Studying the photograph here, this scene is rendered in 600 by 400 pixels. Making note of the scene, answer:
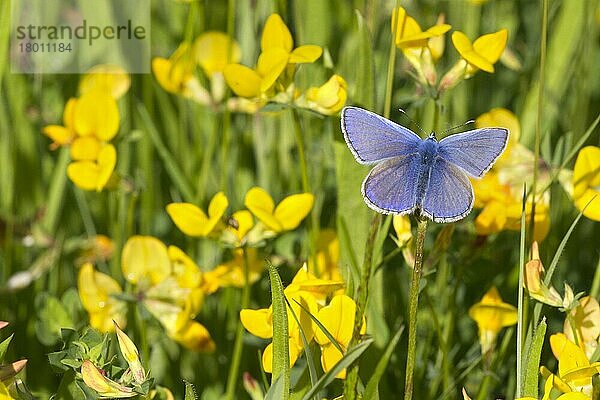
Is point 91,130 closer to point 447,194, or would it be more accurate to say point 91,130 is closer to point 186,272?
point 186,272

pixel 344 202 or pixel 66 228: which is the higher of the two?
pixel 344 202

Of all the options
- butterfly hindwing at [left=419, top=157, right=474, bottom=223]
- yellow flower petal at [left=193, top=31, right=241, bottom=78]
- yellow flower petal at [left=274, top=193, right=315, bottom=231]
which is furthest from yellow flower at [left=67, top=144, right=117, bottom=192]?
butterfly hindwing at [left=419, top=157, right=474, bottom=223]

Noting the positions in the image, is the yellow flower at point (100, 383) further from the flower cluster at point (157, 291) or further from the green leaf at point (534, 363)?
the green leaf at point (534, 363)

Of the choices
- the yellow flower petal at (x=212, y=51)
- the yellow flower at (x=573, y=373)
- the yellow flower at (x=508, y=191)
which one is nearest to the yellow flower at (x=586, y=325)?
the yellow flower at (x=573, y=373)

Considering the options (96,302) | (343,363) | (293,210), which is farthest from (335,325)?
(96,302)

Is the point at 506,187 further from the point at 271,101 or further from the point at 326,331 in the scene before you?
the point at 326,331

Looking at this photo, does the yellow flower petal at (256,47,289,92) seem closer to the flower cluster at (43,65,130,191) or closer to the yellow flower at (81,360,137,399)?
the flower cluster at (43,65,130,191)

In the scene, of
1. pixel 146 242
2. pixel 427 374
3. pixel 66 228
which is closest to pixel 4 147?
pixel 66 228
